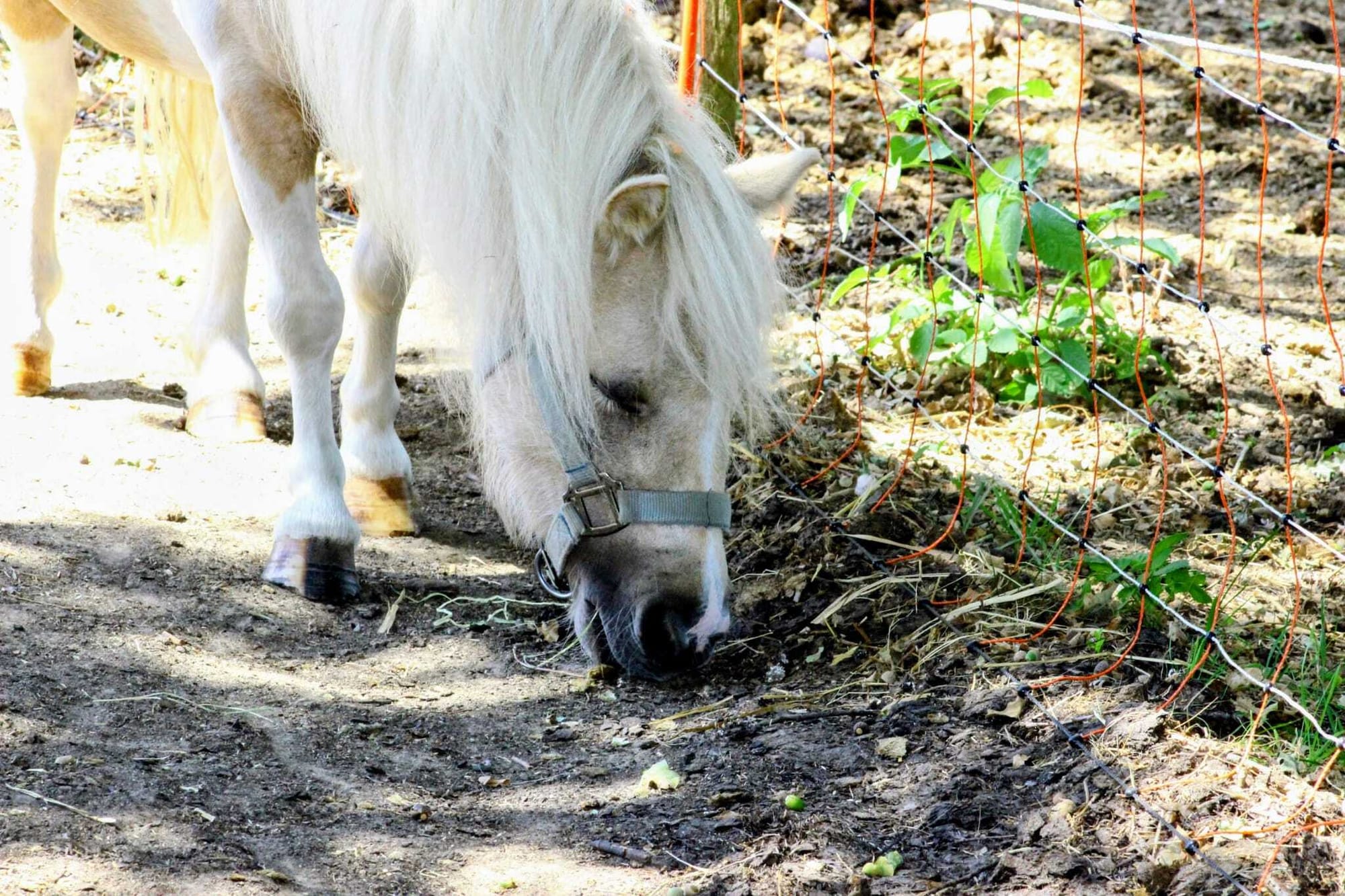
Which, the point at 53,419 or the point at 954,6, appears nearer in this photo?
the point at 53,419

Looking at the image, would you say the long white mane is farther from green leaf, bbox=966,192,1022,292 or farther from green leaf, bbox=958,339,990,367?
green leaf, bbox=958,339,990,367

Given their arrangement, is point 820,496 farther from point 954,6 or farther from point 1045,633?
point 954,6

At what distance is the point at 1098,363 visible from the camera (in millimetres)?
3885

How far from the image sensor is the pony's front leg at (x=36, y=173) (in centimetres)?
404

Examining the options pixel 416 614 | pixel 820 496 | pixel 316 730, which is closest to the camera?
pixel 316 730

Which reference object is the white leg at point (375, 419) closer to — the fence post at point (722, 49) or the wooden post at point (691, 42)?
the wooden post at point (691, 42)

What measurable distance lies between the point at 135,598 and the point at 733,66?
2.50 m

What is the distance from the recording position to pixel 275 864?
6.68 feet

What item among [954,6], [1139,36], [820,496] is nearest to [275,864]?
[820,496]

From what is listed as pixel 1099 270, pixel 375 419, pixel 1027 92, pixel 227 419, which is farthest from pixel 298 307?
pixel 1099 270

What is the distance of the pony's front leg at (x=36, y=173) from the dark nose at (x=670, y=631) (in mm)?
2535

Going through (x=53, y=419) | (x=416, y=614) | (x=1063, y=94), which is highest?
(x=1063, y=94)

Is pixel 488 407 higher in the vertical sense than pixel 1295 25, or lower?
lower

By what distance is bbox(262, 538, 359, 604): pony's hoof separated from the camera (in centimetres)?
311
